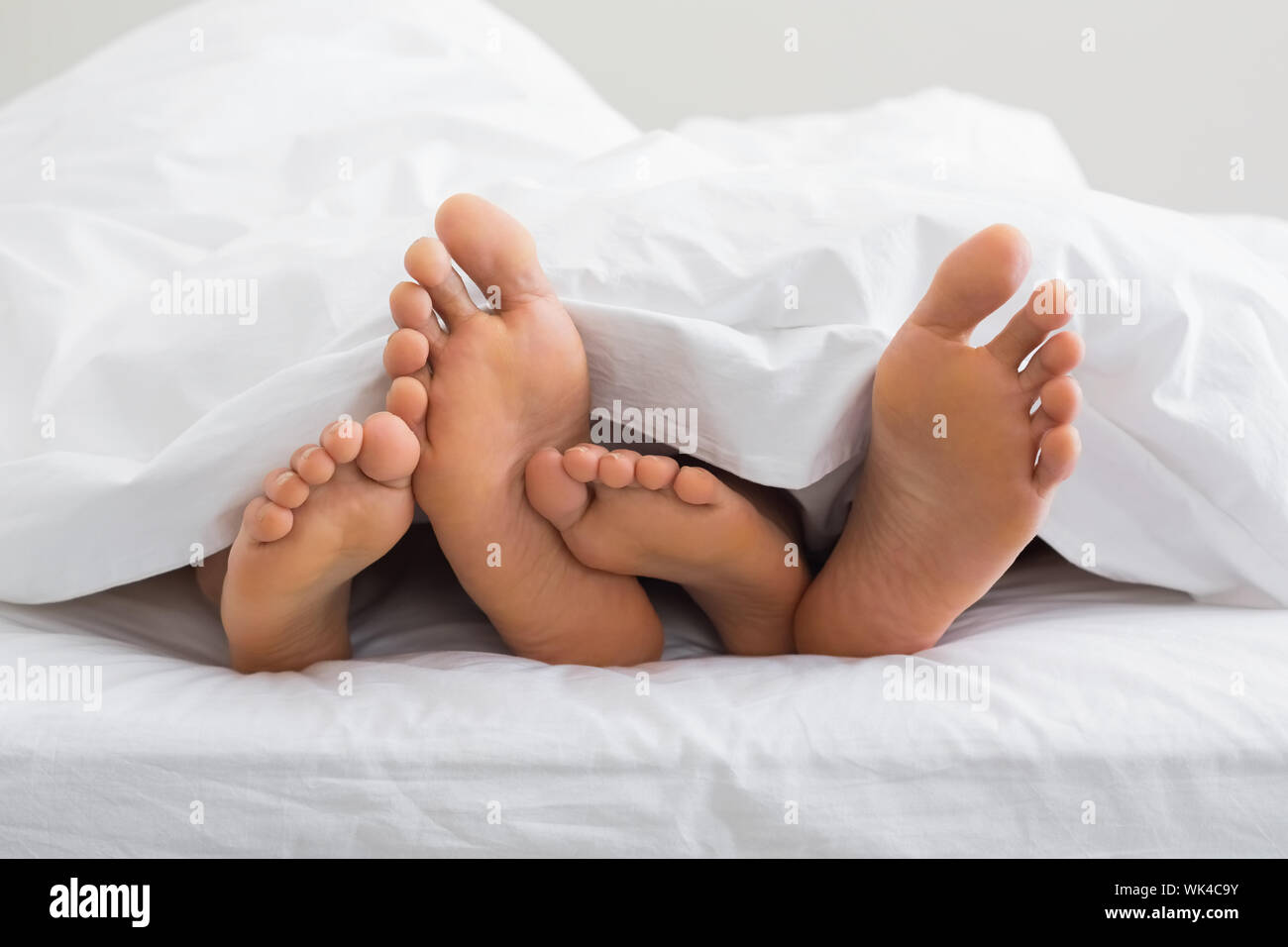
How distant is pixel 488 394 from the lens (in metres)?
0.65

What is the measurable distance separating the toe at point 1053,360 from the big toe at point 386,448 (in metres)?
0.34

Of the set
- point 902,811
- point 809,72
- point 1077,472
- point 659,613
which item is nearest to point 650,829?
point 902,811

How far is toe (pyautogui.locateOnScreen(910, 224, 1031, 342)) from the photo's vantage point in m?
0.61

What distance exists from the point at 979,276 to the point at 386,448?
0.33m

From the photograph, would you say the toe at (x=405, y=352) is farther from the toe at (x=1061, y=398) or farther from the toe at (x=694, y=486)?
the toe at (x=1061, y=398)

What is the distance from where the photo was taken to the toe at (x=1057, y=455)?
24.3 inches

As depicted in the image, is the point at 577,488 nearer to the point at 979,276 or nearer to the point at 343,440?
the point at 343,440

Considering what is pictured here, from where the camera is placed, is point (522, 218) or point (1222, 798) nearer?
point (1222, 798)

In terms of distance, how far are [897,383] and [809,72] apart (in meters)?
1.66

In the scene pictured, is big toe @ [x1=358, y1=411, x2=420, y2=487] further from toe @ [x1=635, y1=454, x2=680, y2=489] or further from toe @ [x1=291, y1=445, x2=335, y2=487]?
toe @ [x1=635, y1=454, x2=680, y2=489]

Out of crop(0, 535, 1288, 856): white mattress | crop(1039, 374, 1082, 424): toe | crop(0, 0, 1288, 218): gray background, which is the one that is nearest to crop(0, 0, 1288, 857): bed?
crop(0, 535, 1288, 856): white mattress

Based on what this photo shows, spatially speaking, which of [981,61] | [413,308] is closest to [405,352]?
[413,308]

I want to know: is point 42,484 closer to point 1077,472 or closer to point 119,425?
point 119,425

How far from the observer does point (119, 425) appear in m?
0.76
